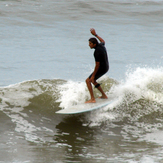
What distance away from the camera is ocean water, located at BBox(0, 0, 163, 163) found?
556cm

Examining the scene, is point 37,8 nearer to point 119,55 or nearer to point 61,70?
point 119,55

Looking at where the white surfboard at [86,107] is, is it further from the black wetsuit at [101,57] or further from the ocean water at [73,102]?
the black wetsuit at [101,57]

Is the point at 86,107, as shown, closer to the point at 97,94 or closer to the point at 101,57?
the point at 101,57

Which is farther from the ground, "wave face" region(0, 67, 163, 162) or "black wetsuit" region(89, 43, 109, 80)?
"black wetsuit" region(89, 43, 109, 80)

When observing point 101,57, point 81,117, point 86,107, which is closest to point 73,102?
point 81,117

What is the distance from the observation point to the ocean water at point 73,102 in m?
5.56

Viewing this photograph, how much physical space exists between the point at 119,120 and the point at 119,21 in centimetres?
2328

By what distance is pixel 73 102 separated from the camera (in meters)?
8.33

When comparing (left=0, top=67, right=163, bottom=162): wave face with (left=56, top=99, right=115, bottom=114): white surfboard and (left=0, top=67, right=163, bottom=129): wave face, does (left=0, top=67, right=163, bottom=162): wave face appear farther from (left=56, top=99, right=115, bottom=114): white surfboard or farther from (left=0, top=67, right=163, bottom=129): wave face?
(left=56, top=99, right=115, bottom=114): white surfboard

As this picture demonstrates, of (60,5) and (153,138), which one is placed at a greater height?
(60,5)

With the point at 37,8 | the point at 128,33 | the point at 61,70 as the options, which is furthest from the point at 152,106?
the point at 37,8

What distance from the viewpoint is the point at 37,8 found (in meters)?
30.8

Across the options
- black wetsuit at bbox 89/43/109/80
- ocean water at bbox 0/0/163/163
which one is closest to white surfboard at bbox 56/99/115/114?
ocean water at bbox 0/0/163/163

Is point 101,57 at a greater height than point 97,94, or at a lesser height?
greater
